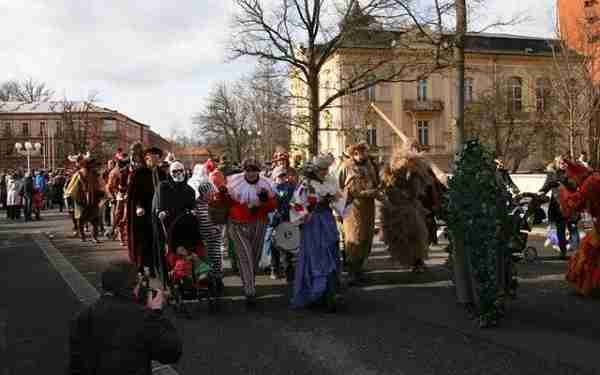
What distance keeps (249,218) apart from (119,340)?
508cm

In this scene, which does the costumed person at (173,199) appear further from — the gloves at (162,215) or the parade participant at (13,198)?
the parade participant at (13,198)

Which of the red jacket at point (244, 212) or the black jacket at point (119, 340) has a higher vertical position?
the red jacket at point (244, 212)

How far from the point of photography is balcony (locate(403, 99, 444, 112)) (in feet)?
207

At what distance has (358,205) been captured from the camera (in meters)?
9.81

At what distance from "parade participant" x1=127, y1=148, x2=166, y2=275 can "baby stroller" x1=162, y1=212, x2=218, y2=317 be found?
4.55 ft

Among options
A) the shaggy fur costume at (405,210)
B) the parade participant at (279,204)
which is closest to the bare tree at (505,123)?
the parade participant at (279,204)

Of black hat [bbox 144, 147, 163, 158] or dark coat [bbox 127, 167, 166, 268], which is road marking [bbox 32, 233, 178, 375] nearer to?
dark coat [bbox 127, 167, 166, 268]

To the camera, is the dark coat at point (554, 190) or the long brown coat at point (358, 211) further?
the dark coat at point (554, 190)

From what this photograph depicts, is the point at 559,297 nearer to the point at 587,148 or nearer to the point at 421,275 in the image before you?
the point at 421,275

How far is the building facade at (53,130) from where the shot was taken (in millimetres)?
47938

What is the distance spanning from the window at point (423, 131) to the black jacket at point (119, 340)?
6187cm

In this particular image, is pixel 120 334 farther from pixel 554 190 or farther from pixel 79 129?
pixel 79 129

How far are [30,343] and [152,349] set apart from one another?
3865 millimetres

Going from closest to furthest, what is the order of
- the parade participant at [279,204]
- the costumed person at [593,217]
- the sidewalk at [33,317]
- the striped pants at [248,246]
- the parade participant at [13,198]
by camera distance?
the sidewalk at [33,317], the costumed person at [593,217], the striped pants at [248,246], the parade participant at [279,204], the parade participant at [13,198]
